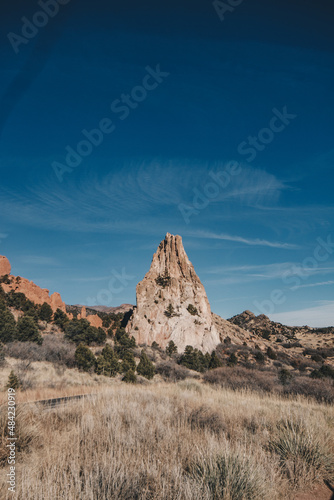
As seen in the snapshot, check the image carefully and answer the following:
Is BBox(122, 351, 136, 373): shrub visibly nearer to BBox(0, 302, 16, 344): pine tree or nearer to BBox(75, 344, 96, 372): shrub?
BBox(75, 344, 96, 372): shrub

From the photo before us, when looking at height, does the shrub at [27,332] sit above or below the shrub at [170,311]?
below

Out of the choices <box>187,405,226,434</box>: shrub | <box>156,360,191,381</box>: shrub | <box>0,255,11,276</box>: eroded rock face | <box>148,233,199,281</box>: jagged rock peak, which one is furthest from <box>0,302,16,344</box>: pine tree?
<box>0,255,11,276</box>: eroded rock face

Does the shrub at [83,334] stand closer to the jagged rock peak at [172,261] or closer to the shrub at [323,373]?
the jagged rock peak at [172,261]

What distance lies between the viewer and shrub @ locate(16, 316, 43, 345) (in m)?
30.0

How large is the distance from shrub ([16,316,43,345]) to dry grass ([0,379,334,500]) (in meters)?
28.0

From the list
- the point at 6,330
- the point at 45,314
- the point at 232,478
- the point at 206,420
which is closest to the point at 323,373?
the point at 206,420

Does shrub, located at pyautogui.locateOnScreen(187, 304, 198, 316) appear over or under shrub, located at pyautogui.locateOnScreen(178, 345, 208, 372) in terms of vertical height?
over

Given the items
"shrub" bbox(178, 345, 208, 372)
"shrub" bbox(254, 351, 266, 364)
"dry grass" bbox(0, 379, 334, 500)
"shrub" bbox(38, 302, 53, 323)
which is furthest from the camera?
"shrub" bbox(38, 302, 53, 323)

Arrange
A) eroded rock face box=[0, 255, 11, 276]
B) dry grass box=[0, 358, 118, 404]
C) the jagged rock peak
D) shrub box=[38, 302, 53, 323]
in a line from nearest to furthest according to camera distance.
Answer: dry grass box=[0, 358, 118, 404]
shrub box=[38, 302, 53, 323]
the jagged rock peak
eroded rock face box=[0, 255, 11, 276]

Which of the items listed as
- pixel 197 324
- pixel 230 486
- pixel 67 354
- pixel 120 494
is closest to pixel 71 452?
pixel 120 494

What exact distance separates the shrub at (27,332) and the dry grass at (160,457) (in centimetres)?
Result: 2802

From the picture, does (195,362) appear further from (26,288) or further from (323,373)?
(26,288)

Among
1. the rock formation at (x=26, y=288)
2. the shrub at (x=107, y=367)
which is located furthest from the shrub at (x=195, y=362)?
the rock formation at (x=26, y=288)

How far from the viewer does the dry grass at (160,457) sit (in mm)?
3055
